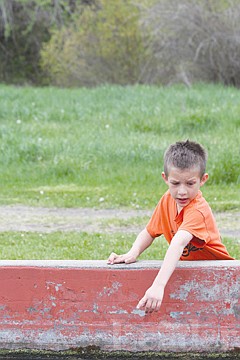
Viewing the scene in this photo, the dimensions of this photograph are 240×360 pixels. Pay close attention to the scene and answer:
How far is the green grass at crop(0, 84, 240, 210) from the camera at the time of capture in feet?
30.0

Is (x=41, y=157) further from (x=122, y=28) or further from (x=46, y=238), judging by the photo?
(x=122, y=28)

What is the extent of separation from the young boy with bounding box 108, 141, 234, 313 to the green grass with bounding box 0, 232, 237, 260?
201 centimetres

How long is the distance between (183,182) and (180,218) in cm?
20

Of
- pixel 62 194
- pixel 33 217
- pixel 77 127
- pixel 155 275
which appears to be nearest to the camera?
pixel 155 275

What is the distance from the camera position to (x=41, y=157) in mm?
10680

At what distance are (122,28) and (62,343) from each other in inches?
807

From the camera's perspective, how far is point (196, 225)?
3.99 m

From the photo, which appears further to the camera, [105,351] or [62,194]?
[62,194]

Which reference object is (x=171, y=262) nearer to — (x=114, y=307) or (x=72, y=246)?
(x=114, y=307)

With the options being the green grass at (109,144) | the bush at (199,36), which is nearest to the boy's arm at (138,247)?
the green grass at (109,144)

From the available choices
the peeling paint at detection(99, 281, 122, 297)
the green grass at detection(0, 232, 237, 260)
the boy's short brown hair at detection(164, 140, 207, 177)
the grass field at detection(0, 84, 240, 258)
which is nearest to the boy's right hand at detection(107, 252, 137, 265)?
the peeling paint at detection(99, 281, 122, 297)

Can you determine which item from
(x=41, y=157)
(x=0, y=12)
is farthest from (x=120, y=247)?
(x=0, y=12)

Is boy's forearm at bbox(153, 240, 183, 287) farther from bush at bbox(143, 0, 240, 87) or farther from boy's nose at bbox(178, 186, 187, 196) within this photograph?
bush at bbox(143, 0, 240, 87)

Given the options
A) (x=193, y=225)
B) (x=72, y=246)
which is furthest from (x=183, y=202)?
(x=72, y=246)
